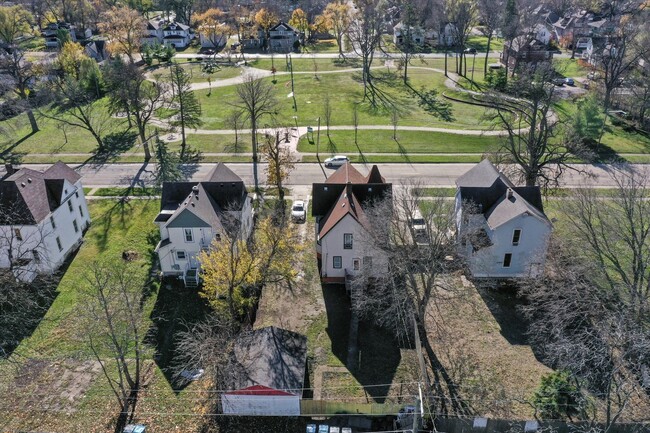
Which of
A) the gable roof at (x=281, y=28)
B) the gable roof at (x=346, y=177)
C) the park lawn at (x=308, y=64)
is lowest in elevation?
the gable roof at (x=346, y=177)

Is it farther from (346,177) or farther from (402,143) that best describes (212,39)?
(346,177)

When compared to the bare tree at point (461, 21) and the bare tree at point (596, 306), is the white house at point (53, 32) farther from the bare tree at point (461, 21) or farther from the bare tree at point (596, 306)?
the bare tree at point (596, 306)

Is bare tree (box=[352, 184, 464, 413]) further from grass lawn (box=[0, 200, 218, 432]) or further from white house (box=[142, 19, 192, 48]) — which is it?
white house (box=[142, 19, 192, 48])

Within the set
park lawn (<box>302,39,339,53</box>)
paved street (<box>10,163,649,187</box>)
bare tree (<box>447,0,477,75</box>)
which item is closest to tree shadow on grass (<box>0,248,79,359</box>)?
paved street (<box>10,163,649,187</box>)

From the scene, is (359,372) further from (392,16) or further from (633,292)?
(392,16)

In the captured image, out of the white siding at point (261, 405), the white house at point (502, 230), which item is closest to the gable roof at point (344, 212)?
the white house at point (502, 230)

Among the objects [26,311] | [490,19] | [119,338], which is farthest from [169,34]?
[119,338]
